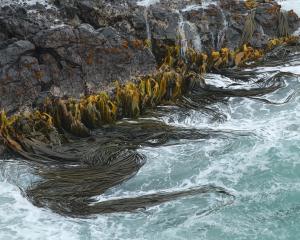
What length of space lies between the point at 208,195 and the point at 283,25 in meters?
6.23

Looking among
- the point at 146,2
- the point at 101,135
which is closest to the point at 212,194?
the point at 101,135

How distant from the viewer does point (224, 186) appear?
18.1 ft

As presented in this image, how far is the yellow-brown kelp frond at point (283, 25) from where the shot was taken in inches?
408

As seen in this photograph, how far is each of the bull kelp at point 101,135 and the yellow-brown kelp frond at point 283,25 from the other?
6.86 ft

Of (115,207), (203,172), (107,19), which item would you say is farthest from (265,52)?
(115,207)

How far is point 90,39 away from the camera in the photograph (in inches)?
314

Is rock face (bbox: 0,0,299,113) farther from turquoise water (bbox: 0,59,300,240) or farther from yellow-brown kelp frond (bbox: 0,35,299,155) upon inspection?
turquoise water (bbox: 0,59,300,240)

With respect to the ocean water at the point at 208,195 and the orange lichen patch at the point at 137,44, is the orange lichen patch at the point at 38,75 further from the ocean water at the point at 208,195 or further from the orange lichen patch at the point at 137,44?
the orange lichen patch at the point at 137,44

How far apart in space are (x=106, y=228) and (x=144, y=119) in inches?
104

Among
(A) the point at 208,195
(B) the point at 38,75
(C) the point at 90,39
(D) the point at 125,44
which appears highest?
(C) the point at 90,39

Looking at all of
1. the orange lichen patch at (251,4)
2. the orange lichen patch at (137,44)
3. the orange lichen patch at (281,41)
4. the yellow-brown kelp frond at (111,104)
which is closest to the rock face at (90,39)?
the orange lichen patch at (137,44)

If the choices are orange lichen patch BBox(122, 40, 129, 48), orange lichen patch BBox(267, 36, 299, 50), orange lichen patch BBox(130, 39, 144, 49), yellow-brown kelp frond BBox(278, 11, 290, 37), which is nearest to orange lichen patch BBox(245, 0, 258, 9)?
yellow-brown kelp frond BBox(278, 11, 290, 37)

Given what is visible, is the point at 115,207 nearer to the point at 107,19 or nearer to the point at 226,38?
the point at 107,19

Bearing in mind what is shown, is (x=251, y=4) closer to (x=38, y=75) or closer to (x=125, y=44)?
(x=125, y=44)
